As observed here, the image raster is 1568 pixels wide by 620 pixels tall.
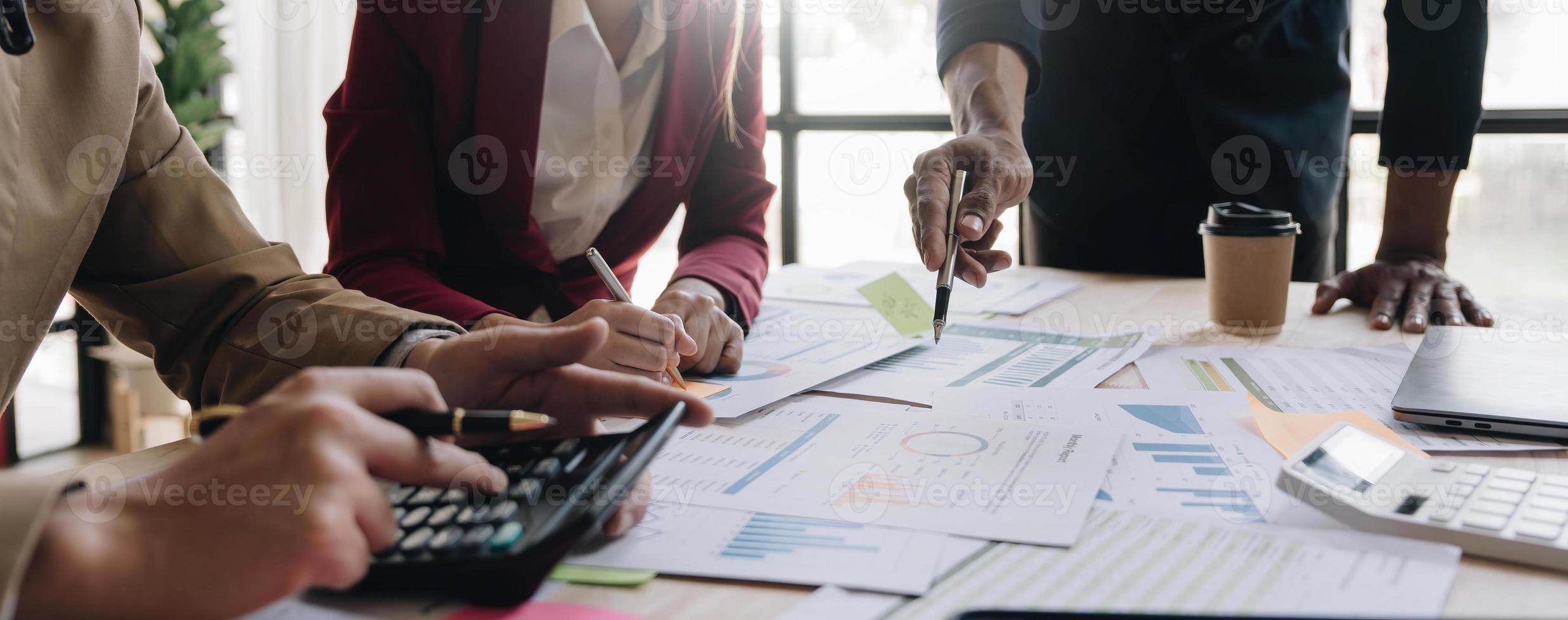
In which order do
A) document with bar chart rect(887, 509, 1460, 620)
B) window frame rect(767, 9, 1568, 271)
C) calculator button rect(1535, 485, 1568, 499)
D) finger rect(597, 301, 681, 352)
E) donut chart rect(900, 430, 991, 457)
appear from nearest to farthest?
document with bar chart rect(887, 509, 1460, 620) < calculator button rect(1535, 485, 1568, 499) < donut chart rect(900, 430, 991, 457) < finger rect(597, 301, 681, 352) < window frame rect(767, 9, 1568, 271)

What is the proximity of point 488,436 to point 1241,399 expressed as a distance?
0.60m

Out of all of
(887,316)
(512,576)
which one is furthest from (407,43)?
(512,576)

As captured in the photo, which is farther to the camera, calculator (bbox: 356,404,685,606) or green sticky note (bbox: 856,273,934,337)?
green sticky note (bbox: 856,273,934,337)

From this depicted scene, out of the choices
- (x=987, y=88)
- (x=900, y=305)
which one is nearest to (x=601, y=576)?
(x=900, y=305)

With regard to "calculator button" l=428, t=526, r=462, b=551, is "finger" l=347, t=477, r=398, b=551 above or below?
above

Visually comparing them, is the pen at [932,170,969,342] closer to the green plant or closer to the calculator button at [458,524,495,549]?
the calculator button at [458,524,495,549]

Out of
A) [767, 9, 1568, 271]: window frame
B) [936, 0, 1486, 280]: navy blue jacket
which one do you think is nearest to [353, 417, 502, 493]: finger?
[936, 0, 1486, 280]: navy blue jacket

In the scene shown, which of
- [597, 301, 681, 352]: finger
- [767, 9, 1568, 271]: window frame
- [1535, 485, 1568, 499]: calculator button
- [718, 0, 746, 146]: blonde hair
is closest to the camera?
[1535, 485, 1568, 499]: calculator button

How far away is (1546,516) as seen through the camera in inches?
20.9

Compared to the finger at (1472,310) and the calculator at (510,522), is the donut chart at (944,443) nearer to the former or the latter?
the calculator at (510,522)

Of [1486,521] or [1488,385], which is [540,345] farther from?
[1488,385]

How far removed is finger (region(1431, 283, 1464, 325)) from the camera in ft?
3.84

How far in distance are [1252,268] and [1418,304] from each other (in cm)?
22

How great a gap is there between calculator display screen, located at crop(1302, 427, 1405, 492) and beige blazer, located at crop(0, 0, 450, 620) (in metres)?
0.64
